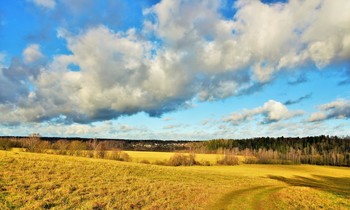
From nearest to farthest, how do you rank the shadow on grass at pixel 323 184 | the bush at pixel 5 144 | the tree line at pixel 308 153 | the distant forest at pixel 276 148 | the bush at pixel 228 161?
the shadow on grass at pixel 323 184
the bush at pixel 5 144
the distant forest at pixel 276 148
the bush at pixel 228 161
the tree line at pixel 308 153

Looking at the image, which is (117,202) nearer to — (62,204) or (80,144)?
(62,204)

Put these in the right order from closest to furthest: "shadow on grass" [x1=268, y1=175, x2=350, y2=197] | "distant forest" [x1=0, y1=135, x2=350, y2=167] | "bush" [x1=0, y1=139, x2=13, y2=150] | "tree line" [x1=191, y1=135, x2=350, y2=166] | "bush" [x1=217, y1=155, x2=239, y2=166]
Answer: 1. "shadow on grass" [x1=268, y1=175, x2=350, y2=197]
2. "bush" [x1=0, y1=139, x2=13, y2=150]
3. "distant forest" [x1=0, y1=135, x2=350, y2=167]
4. "bush" [x1=217, y1=155, x2=239, y2=166]
5. "tree line" [x1=191, y1=135, x2=350, y2=166]

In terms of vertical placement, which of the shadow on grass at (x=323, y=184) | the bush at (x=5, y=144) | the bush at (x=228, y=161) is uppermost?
the bush at (x=5, y=144)

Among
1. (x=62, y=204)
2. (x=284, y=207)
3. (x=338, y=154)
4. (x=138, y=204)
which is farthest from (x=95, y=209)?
(x=338, y=154)

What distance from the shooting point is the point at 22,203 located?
2184 cm

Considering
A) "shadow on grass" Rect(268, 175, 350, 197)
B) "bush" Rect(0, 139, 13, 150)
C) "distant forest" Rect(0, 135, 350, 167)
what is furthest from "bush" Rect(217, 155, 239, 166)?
"bush" Rect(0, 139, 13, 150)

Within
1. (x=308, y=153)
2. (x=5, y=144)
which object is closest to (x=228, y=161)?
(x=308, y=153)

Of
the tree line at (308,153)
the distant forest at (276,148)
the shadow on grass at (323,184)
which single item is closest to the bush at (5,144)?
the distant forest at (276,148)

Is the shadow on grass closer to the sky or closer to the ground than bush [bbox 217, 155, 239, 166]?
closer to the ground

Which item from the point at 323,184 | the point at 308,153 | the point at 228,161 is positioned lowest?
the point at 323,184

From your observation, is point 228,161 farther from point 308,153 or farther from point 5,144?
point 5,144

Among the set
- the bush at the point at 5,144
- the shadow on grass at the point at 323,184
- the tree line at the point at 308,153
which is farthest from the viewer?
the tree line at the point at 308,153

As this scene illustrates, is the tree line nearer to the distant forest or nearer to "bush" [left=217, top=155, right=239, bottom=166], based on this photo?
the distant forest

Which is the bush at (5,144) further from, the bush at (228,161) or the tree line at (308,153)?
the tree line at (308,153)
